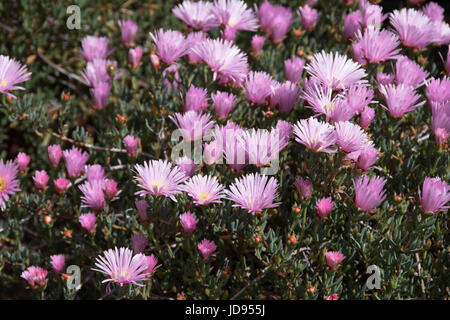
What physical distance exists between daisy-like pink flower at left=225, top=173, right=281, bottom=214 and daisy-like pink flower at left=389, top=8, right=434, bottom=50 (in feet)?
2.29

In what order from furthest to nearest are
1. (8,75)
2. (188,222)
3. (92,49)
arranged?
(92,49) < (8,75) < (188,222)

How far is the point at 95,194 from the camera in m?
1.50

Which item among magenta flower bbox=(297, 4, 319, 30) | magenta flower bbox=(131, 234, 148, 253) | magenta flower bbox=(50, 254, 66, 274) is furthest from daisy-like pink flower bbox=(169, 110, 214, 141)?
magenta flower bbox=(297, 4, 319, 30)

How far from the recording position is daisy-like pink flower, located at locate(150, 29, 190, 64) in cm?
159

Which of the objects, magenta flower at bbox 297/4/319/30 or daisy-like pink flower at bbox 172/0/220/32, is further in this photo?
magenta flower at bbox 297/4/319/30

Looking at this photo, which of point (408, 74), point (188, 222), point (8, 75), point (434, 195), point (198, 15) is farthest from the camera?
point (198, 15)

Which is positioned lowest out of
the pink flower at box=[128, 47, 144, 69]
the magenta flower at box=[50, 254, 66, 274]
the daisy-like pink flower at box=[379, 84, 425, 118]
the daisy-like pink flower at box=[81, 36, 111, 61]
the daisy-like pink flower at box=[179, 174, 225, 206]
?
the magenta flower at box=[50, 254, 66, 274]

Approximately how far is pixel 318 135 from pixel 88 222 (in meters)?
Result: 0.67

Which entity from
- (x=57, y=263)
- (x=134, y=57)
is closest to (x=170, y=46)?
(x=134, y=57)

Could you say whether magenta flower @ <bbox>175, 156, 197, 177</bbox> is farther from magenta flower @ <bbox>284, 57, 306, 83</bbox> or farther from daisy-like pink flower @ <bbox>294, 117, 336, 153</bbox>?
magenta flower @ <bbox>284, 57, 306, 83</bbox>

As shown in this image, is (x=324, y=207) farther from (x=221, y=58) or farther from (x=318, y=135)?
(x=221, y=58)

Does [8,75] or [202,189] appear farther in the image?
[8,75]

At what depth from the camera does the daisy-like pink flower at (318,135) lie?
4.13ft

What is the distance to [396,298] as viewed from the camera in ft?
4.69
